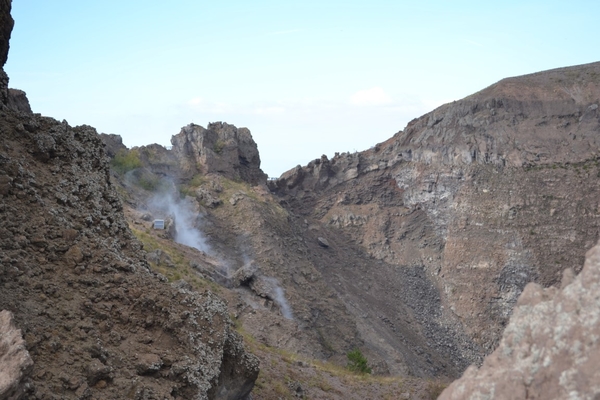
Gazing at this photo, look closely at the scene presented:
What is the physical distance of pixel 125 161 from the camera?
50.9 meters

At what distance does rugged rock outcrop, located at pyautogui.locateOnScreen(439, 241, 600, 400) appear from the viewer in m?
5.04

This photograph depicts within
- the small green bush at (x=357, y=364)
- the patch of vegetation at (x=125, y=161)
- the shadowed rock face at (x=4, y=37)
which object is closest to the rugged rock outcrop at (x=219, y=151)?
the patch of vegetation at (x=125, y=161)

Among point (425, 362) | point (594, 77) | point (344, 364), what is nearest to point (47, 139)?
point (344, 364)

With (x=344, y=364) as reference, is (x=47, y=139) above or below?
above

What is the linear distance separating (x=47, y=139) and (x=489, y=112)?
165ft

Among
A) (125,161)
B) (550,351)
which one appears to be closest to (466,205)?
(125,161)

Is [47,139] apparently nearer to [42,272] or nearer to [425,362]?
[42,272]

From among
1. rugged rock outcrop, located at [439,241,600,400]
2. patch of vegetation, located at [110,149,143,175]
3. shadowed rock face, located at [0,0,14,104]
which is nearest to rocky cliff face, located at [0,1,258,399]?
shadowed rock face, located at [0,0,14,104]

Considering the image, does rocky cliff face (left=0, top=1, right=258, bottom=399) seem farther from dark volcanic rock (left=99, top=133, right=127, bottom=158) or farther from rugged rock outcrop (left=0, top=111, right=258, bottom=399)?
dark volcanic rock (left=99, top=133, right=127, bottom=158)

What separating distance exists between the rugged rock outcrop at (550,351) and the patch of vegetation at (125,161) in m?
46.7

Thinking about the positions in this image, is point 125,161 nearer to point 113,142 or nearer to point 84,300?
point 113,142

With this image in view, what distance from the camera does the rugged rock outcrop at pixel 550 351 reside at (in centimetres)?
504

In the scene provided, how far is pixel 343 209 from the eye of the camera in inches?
2430

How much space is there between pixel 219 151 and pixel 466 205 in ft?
68.8
